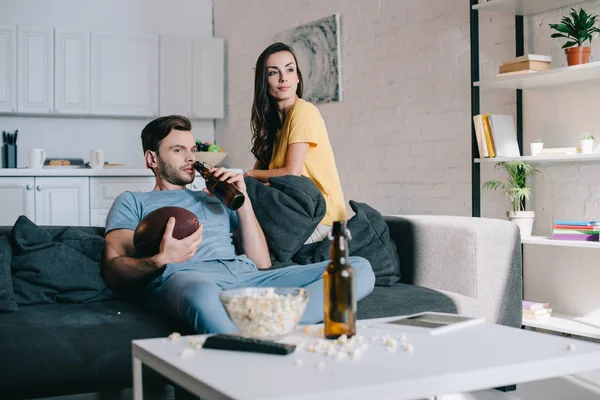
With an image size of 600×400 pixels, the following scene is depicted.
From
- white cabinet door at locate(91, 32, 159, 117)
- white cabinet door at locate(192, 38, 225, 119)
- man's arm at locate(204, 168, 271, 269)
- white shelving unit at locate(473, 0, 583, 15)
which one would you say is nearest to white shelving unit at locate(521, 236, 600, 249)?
white shelving unit at locate(473, 0, 583, 15)

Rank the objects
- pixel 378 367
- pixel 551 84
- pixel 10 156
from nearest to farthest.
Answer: pixel 378 367
pixel 551 84
pixel 10 156

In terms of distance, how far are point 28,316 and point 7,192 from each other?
11.6ft

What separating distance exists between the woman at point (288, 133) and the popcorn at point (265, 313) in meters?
1.65

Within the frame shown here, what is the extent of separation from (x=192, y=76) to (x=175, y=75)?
0.16m

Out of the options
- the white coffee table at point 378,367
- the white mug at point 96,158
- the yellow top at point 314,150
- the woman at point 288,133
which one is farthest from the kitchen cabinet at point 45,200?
the white coffee table at point 378,367

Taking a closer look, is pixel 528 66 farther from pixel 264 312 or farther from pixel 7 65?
pixel 7 65

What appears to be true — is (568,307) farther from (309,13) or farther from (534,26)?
(309,13)

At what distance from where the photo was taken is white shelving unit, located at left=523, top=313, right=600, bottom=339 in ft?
11.5

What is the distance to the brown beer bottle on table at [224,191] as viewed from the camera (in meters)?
2.62

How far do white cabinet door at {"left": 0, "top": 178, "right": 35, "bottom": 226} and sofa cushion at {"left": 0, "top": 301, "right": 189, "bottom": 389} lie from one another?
3.54m

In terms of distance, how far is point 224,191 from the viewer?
2639 millimetres

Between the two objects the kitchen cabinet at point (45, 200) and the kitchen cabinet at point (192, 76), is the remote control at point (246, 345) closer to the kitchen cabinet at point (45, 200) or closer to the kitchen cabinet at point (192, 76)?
the kitchen cabinet at point (45, 200)

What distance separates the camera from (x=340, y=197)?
11.2 ft

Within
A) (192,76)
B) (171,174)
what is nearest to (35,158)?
(192,76)
